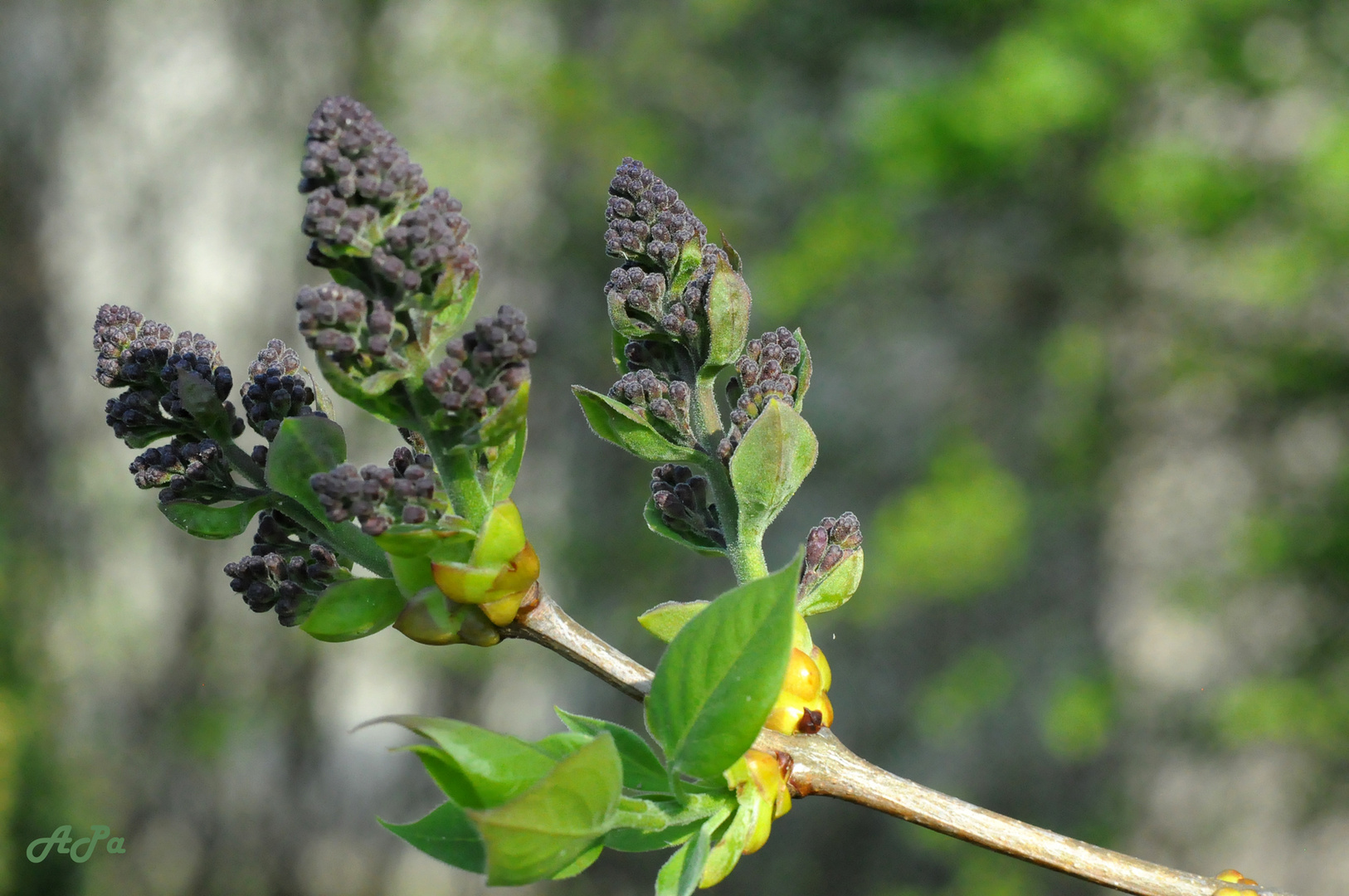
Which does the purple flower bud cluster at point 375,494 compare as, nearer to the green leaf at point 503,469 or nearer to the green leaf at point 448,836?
the green leaf at point 503,469

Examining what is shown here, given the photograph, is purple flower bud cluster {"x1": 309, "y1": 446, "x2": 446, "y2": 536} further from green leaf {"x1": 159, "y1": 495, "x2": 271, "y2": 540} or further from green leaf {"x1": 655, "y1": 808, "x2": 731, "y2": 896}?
green leaf {"x1": 655, "y1": 808, "x2": 731, "y2": 896}

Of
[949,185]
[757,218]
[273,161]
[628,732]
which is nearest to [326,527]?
[628,732]

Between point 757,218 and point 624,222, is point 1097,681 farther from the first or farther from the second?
point 624,222

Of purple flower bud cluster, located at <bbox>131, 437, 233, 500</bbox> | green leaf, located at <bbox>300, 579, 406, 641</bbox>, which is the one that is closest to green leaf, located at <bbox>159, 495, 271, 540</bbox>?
purple flower bud cluster, located at <bbox>131, 437, 233, 500</bbox>

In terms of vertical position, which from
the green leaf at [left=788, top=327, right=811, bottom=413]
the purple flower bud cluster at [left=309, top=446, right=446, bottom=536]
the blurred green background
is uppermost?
the blurred green background

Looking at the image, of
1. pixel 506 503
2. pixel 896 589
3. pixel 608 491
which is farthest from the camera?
pixel 608 491

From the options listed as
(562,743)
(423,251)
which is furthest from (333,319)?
(562,743)

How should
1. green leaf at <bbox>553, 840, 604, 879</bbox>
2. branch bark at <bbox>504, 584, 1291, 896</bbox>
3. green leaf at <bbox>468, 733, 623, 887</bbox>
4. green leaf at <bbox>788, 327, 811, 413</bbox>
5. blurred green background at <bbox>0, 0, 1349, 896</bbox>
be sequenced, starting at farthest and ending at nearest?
blurred green background at <bbox>0, 0, 1349, 896</bbox>, green leaf at <bbox>788, 327, 811, 413</bbox>, branch bark at <bbox>504, 584, 1291, 896</bbox>, green leaf at <bbox>553, 840, 604, 879</bbox>, green leaf at <bbox>468, 733, 623, 887</bbox>
